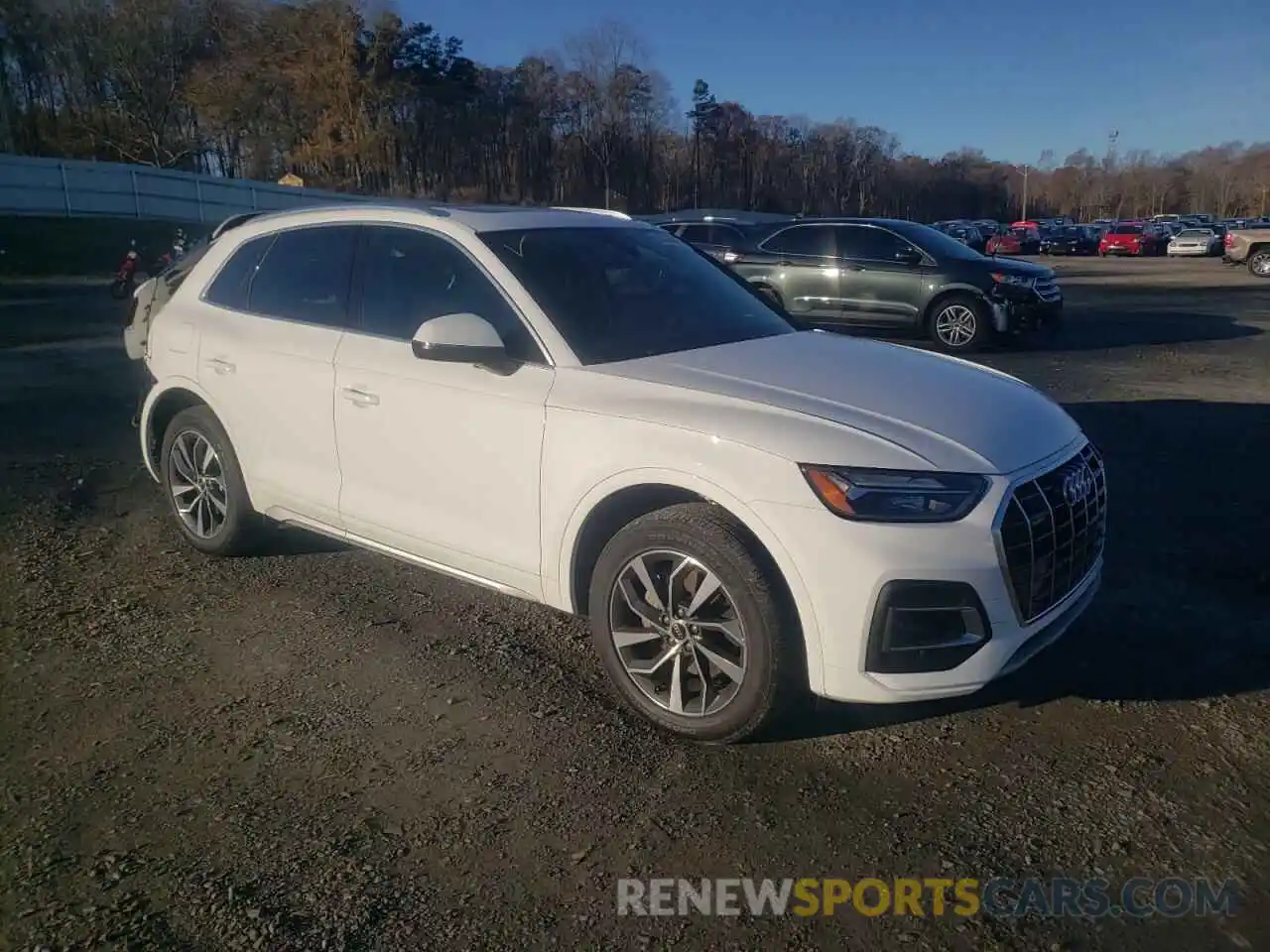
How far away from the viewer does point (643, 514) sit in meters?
3.61

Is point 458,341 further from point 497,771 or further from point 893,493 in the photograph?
point 893,493

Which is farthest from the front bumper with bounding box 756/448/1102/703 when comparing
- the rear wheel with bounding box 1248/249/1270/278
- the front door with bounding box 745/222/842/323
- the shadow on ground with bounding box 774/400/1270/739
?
the rear wheel with bounding box 1248/249/1270/278

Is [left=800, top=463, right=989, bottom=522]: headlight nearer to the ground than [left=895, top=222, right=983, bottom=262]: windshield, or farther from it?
nearer to the ground

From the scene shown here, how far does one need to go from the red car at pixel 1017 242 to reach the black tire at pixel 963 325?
3971 centimetres

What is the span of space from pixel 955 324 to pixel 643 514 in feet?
35.0

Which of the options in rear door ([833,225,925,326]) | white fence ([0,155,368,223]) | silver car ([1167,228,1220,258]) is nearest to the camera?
rear door ([833,225,925,326])

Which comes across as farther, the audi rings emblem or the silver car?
the silver car

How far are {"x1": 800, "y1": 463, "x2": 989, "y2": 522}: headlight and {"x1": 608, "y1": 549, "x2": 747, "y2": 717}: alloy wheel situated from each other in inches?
18.6

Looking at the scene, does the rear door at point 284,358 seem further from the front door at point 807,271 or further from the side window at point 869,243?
A: the side window at point 869,243

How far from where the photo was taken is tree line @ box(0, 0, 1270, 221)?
54.2 m

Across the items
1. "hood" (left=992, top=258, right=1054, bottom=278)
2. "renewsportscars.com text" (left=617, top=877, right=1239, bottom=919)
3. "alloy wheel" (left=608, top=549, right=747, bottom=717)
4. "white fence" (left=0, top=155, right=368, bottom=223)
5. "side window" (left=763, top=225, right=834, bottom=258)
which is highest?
"white fence" (left=0, top=155, right=368, bottom=223)

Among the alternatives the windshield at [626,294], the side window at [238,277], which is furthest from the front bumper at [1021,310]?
the side window at [238,277]

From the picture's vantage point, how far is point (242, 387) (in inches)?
190

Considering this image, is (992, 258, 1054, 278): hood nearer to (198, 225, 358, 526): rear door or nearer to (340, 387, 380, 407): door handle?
(198, 225, 358, 526): rear door
